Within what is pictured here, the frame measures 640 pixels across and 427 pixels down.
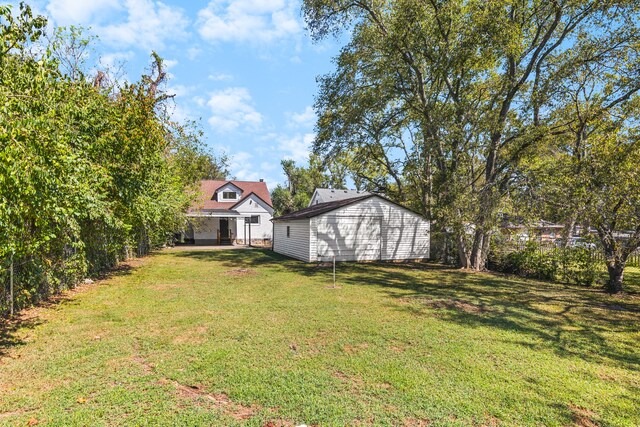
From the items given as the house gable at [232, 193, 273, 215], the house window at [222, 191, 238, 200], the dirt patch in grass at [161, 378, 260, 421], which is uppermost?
the house window at [222, 191, 238, 200]

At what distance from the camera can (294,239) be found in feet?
61.1

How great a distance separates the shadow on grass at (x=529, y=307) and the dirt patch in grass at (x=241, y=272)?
6.24 ft

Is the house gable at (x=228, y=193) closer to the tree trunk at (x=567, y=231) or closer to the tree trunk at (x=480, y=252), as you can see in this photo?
the tree trunk at (x=480, y=252)

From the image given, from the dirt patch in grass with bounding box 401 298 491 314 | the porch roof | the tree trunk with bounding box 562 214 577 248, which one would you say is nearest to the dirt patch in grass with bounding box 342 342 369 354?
the dirt patch in grass with bounding box 401 298 491 314

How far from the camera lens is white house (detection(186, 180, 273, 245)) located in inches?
1086

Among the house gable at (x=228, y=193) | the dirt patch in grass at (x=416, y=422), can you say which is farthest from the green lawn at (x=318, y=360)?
the house gable at (x=228, y=193)

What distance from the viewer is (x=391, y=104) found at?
61.6 feet

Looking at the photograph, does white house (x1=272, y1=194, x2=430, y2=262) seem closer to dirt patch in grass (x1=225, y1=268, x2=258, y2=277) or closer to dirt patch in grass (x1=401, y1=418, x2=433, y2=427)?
dirt patch in grass (x1=225, y1=268, x2=258, y2=277)

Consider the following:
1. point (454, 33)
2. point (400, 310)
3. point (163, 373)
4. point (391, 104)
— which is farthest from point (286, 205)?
point (163, 373)

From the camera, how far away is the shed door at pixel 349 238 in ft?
54.6

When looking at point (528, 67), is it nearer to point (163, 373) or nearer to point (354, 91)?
point (354, 91)

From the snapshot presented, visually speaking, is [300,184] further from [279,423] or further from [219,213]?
[279,423]

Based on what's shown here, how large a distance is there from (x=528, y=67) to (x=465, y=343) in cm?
1209

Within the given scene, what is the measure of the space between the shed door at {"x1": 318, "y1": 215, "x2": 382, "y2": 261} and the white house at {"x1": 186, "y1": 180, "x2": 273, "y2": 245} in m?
11.6
